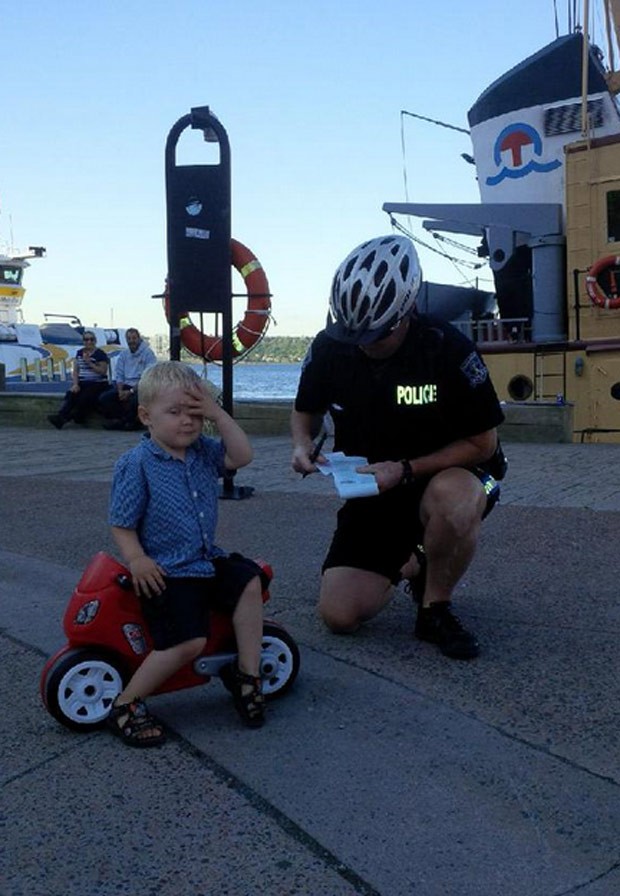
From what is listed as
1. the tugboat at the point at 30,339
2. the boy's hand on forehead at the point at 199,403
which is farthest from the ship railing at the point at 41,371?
the boy's hand on forehead at the point at 199,403

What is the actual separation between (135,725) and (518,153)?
52.5 feet

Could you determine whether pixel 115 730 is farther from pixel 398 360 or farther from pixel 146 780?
pixel 398 360

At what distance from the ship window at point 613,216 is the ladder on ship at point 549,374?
75.0 inches

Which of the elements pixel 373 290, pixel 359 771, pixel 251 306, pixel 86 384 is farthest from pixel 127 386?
pixel 359 771

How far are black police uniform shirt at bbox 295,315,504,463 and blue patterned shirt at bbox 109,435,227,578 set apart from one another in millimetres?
976

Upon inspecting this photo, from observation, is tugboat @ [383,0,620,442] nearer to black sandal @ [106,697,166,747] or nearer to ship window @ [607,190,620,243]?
ship window @ [607,190,620,243]

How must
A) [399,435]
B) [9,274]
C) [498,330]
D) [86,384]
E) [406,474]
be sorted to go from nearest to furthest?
1. [406,474]
2. [399,435]
3. [86,384]
4. [498,330]
5. [9,274]

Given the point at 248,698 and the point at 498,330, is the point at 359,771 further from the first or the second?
the point at 498,330

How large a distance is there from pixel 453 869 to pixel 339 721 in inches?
34.9

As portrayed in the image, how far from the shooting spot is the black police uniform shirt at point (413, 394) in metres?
3.77

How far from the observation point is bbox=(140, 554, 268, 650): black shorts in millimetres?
3002

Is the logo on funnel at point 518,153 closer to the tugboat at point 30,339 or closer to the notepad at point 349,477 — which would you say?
the notepad at point 349,477

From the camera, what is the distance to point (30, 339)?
44719mm

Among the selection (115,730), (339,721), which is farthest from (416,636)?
(115,730)
